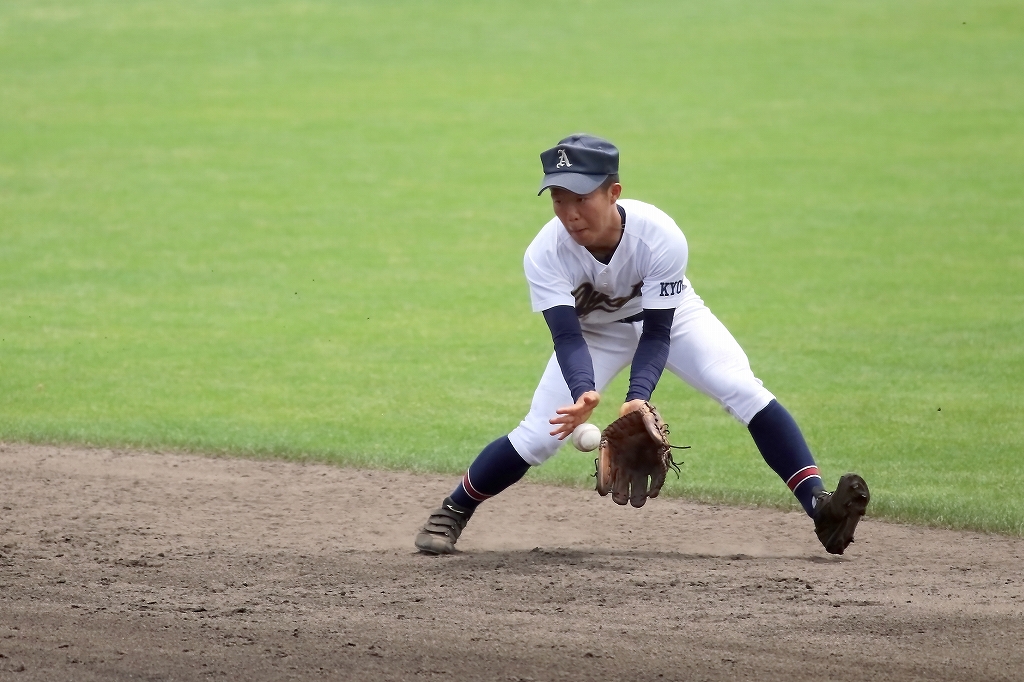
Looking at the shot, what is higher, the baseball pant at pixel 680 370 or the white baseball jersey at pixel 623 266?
the white baseball jersey at pixel 623 266

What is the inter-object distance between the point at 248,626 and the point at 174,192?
35.7ft

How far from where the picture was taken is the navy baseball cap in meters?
4.82

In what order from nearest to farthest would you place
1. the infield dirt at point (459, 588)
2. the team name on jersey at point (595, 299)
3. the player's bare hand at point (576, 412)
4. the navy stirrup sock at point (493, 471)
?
the infield dirt at point (459, 588), the player's bare hand at point (576, 412), the team name on jersey at point (595, 299), the navy stirrup sock at point (493, 471)

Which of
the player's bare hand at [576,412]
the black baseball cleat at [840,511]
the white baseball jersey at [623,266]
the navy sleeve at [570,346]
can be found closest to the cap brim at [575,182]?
the white baseball jersey at [623,266]

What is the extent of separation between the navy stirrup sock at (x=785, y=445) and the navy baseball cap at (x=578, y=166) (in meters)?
1.22

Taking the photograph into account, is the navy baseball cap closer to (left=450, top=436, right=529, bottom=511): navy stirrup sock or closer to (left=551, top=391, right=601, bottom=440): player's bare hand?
(left=551, top=391, right=601, bottom=440): player's bare hand

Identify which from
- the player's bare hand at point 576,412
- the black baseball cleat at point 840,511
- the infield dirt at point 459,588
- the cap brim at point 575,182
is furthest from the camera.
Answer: the black baseball cleat at point 840,511

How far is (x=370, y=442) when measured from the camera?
7.55m

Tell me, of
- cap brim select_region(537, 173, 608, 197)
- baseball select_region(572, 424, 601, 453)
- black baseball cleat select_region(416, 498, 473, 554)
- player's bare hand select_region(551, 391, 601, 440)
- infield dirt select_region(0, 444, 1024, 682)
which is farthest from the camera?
black baseball cleat select_region(416, 498, 473, 554)

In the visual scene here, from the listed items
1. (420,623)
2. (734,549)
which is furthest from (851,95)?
(420,623)

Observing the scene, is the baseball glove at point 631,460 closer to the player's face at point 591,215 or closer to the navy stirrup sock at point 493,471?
the navy stirrup sock at point 493,471

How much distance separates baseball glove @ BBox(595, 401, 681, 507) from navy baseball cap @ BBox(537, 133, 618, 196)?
872 mm

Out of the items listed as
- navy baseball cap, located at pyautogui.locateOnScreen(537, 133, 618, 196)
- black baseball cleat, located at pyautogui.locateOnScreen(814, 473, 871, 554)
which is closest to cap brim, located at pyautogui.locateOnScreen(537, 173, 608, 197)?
navy baseball cap, located at pyautogui.locateOnScreen(537, 133, 618, 196)

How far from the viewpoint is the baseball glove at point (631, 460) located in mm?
4977
